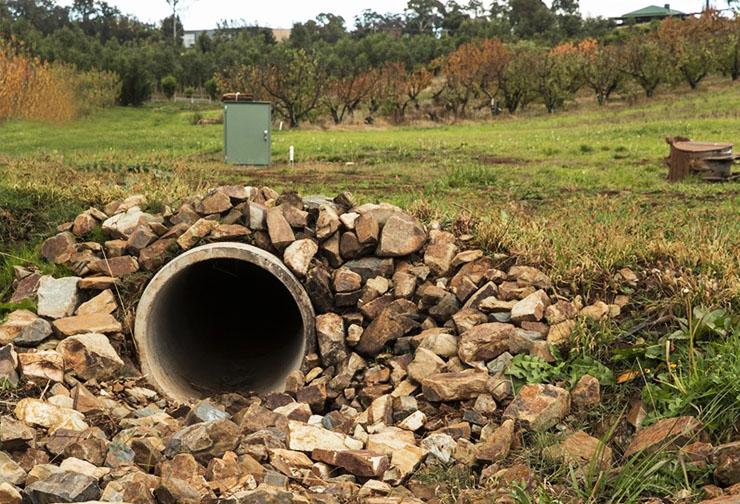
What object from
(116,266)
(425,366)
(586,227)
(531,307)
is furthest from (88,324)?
(586,227)

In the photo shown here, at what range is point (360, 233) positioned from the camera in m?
6.45

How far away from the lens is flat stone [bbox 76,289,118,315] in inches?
252

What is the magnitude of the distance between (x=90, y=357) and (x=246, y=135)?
31.4 ft

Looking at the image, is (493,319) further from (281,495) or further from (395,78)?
(395,78)

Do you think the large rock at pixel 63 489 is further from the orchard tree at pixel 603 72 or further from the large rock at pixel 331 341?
the orchard tree at pixel 603 72

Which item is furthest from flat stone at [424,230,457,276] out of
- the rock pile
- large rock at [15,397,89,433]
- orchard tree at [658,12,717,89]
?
orchard tree at [658,12,717,89]

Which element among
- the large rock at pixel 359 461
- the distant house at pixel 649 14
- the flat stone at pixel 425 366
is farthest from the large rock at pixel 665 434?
the distant house at pixel 649 14

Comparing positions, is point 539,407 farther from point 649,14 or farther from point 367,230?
point 649,14

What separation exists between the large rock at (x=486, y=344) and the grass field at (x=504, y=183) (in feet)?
2.14

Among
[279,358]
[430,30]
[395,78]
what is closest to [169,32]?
[430,30]

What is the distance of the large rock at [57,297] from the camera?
6320mm

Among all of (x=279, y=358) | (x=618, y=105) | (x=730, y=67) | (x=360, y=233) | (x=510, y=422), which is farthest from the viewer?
(x=730, y=67)

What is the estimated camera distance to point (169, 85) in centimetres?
4888

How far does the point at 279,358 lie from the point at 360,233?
1.53 m
